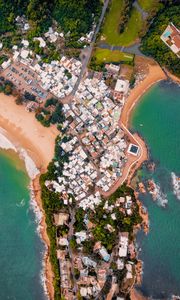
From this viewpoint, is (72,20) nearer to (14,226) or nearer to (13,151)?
(13,151)

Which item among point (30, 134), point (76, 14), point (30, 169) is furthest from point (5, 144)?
point (76, 14)

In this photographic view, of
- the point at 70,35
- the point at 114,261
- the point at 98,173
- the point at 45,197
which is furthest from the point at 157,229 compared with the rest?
the point at 70,35

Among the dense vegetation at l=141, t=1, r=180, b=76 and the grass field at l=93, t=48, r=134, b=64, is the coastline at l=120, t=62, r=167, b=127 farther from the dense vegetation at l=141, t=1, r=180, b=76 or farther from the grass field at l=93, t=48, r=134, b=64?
the grass field at l=93, t=48, r=134, b=64

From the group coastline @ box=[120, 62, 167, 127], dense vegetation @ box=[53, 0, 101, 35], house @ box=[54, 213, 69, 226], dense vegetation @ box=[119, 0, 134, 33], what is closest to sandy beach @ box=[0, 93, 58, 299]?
house @ box=[54, 213, 69, 226]

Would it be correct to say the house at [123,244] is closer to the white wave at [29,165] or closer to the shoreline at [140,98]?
the shoreline at [140,98]

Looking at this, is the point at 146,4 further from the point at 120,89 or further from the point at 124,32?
the point at 120,89
